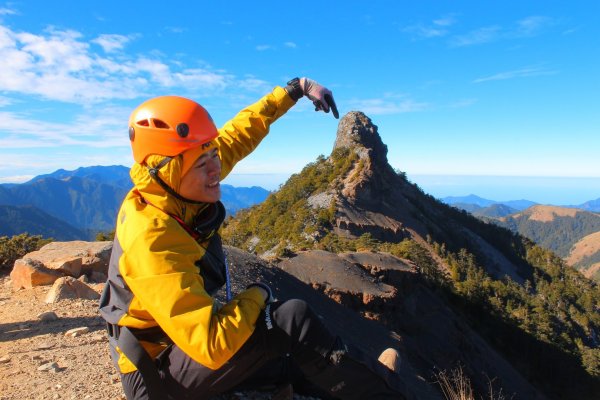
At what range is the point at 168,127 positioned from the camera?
9.74ft

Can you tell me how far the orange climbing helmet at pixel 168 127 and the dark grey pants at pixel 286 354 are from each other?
1.32 meters

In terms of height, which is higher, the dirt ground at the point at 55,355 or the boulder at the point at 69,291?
the boulder at the point at 69,291

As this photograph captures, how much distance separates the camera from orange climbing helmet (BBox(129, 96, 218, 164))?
2961 millimetres

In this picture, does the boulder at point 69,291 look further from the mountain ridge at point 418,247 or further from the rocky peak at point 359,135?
the rocky peak at point 359,135

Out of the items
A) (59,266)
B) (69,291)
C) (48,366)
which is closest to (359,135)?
(59,266)

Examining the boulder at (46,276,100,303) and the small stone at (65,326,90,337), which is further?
the boulder at (46,276,100,303)

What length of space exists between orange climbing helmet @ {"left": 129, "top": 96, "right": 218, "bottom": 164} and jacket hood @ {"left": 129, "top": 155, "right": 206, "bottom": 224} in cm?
7

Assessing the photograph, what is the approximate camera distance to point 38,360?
511cm

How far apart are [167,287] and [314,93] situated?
9.69ft

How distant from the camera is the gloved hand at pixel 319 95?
4.64m

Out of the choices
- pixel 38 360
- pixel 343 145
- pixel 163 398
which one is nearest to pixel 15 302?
pixel 38 360

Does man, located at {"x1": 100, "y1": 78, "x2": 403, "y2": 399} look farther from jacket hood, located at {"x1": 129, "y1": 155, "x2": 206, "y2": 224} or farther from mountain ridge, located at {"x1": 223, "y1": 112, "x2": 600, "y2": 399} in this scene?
mountain ridge, located at {"x1": 223, "y1": 112, "x2": 600, "y2": 399}

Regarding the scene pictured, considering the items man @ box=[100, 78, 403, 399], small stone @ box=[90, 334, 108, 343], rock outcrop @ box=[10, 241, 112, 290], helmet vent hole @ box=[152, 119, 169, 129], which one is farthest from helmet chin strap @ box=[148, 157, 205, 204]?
rock outcrop @ box=[10, 241, 112, 290]

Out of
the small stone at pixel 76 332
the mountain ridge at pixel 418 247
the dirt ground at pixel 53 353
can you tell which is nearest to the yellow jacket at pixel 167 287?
the dirt ground at pixel 53 353
